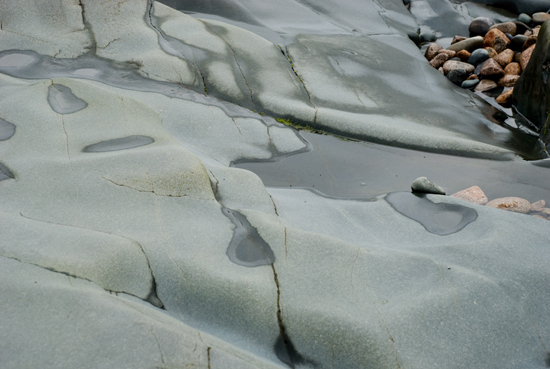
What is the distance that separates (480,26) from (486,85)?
1909 millimetres

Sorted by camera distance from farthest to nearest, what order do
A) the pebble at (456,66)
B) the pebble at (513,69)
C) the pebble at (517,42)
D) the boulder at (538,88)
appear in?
the pebble at (517,42)
the pebble at (456,66)
the pebble at (513,69)
the boulder at (538,88)

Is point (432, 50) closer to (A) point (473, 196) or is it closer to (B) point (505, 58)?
(B) point (505, 58)

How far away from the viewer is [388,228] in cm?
287

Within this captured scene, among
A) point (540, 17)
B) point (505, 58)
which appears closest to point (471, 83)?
point (505, 58)

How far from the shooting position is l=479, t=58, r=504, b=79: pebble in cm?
580

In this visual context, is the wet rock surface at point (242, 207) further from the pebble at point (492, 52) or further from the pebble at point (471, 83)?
the pebble at point (492, 52)

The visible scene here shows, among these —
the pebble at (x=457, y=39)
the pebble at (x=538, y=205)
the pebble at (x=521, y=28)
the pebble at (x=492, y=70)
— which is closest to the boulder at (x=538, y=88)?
the pebble at (x=492, y=70)

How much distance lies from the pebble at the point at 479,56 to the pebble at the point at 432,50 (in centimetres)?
50

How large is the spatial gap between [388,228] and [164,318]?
64.5 inches

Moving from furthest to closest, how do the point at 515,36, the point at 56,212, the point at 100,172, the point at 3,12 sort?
the point at 515,36 < the point at 3,12 < the point at 100,172 < the point at 56,212

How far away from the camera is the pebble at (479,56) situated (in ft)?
20.0

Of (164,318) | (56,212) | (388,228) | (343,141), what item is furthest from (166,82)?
(164,318)

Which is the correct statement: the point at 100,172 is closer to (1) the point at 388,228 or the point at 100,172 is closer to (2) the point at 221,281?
(2) the point at 221,281

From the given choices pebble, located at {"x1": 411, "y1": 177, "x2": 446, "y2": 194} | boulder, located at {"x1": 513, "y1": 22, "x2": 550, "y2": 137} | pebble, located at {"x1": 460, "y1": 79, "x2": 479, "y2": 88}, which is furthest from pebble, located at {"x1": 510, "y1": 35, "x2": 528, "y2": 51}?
pebble, located at {"x1": 411, "y1": 177, "x2": 446, "y2": 194}
